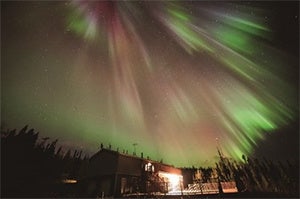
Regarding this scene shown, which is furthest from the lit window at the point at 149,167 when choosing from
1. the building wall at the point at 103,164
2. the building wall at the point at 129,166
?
the building wall at the point at 103,164

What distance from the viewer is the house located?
87.7 ft

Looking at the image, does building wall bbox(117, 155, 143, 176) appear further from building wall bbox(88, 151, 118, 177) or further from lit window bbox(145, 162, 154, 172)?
lit window bbox(145, 162, 154, 172)

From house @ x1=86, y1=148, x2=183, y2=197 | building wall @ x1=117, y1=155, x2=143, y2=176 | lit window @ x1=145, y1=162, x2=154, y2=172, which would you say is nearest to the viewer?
house @ x1=86, y1=148, x2=183, y2=197

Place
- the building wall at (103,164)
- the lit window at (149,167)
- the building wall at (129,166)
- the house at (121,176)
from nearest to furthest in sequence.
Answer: the house at (121,176)
the building wall at (129,166)
the building wall at (103,164)
the lit window at (149,167)

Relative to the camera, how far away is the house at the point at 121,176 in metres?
26.7

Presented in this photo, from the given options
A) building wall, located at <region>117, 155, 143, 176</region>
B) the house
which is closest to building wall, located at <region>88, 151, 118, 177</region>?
the house

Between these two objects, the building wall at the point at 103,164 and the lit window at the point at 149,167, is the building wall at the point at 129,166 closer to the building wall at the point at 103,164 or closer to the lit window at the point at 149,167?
the building wall at the point at 103,164

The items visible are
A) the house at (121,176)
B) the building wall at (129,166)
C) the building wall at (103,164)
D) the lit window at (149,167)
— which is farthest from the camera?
the lit window at (149,167)

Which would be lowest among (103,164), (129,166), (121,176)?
(121,176)

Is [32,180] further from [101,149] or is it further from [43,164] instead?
[101,149]

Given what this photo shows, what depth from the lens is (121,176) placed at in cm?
2770

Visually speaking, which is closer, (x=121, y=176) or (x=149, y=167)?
(x=121, y=176)

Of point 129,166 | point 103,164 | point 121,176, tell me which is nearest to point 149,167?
point 129,166

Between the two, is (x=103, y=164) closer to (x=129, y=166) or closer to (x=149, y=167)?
(x=129, y=166)
